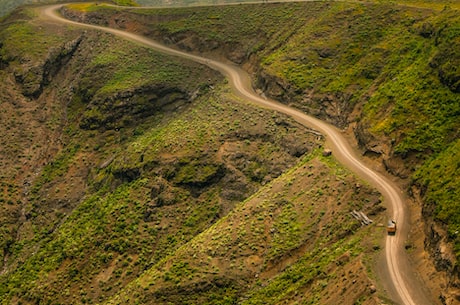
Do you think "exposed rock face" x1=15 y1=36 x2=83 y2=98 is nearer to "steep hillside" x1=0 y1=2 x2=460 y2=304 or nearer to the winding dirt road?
"steep hillside" x1=0 y1=2 x2=460 y2=304

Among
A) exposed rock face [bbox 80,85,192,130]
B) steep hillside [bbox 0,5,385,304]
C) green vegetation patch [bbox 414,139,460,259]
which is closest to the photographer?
green vegetation patch [bbox 414,139,460,259]

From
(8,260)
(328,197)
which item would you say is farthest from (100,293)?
(328,197)

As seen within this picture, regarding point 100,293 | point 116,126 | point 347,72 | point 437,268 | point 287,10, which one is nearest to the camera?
point 437,268

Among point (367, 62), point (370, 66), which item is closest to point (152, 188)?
point (370, 66)

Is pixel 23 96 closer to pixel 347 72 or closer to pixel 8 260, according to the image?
pixel 8 260

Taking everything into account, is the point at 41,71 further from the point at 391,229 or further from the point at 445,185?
the point at 445,185

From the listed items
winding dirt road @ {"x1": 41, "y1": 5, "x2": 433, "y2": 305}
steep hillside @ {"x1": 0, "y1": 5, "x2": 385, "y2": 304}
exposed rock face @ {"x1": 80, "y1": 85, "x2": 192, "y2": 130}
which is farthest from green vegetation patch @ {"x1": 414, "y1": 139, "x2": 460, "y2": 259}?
exposed rock face @ {"x1": 80, "y1": 85, "x2": 192, "y2": 130}
